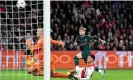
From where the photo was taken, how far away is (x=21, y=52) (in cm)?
1811

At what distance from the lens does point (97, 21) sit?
952 inches

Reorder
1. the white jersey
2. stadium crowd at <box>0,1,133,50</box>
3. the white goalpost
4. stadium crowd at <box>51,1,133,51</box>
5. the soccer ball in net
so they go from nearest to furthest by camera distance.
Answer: the white goalpost < the soccer ball in net < the white jersey < stadium crowd at <box>0,1,133,50</box> < stadium crowd at <box>51,1,133,51</box>

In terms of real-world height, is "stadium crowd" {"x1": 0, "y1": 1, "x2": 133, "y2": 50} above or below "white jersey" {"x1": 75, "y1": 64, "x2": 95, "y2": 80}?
above

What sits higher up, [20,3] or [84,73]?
[20,3]

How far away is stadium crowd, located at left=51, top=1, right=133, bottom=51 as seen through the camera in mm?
22625

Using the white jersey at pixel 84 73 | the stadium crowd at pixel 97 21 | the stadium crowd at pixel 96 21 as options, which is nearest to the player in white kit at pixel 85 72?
the white jersey at pixel 84 73

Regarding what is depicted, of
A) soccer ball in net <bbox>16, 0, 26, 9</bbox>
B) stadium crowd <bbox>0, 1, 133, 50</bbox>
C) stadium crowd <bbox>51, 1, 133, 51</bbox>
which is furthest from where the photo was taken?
stadium crowd <bbox>51, 1, 133, 51</bbox>

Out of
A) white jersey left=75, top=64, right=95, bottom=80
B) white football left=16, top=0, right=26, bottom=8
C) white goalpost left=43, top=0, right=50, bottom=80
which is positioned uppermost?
white football left=16, top=0, right=26, bottom=8

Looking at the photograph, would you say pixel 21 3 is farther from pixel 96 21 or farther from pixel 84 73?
pixel 96 21

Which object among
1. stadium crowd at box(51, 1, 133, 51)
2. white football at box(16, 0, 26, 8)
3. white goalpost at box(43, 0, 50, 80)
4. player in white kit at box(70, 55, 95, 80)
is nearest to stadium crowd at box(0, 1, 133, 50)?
stadium crowd at box(51, 1, 133, 51)

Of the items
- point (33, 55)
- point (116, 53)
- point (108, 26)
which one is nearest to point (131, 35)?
point (108, 26)

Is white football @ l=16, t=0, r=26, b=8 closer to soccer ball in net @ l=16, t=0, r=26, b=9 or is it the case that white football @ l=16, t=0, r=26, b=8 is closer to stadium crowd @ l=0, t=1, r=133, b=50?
soccer ball in net @ l=16, t=0, r=26, b=9

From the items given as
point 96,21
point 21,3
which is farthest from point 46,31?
point 96,21

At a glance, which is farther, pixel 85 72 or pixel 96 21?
pixel 96 21
